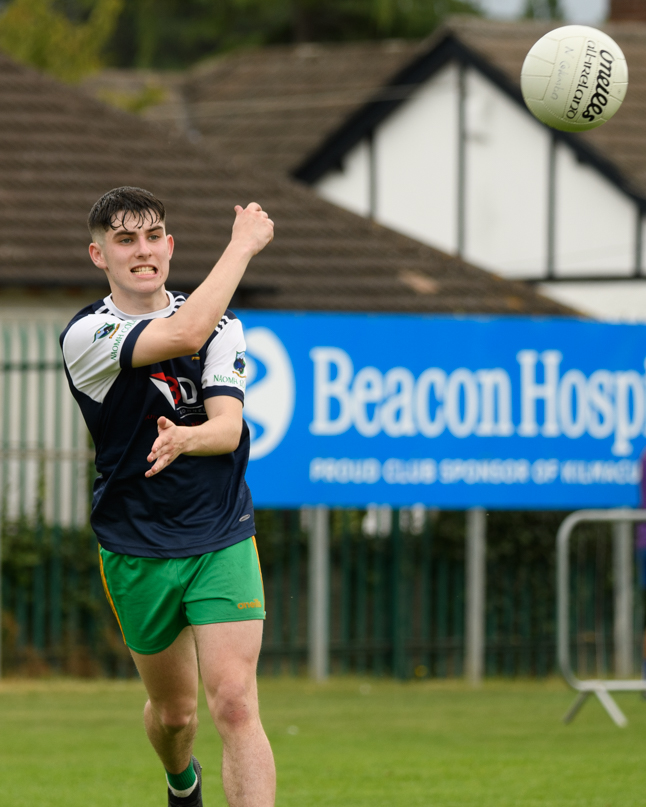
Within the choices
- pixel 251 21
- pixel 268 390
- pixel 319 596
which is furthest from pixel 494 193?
pixel 251 21

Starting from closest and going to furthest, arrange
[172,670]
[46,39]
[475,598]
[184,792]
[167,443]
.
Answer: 1. [167,443]
2. [172,670]
3. [184,792]
4. [475,598]
5. [46,39]

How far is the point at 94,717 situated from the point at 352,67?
2257cm

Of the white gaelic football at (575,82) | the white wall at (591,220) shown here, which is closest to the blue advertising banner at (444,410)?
the white gaelic football at (575,82)

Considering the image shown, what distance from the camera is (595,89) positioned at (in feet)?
21.5

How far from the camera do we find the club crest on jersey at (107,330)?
4.92 meters

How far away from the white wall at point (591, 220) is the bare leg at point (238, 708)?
18.0 m

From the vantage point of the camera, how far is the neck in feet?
16.6

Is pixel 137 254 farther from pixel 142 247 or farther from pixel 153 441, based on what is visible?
pixel 153 441

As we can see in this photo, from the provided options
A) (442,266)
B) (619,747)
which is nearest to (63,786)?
(619,747)

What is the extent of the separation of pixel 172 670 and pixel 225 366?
3.73 ft

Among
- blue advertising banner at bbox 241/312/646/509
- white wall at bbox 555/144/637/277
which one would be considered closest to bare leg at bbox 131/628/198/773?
blue advertising banner at bbox 241/312/646/509

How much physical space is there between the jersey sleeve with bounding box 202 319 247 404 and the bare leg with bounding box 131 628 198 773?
2.99ft

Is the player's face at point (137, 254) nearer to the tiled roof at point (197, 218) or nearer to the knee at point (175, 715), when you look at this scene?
the knee at point (175, 715)

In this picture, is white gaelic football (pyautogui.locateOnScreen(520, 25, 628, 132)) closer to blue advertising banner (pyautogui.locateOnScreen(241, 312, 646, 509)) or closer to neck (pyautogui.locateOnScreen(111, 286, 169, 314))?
neck (pyautogui.locateOnScreen(111, 286, 169, 314))
